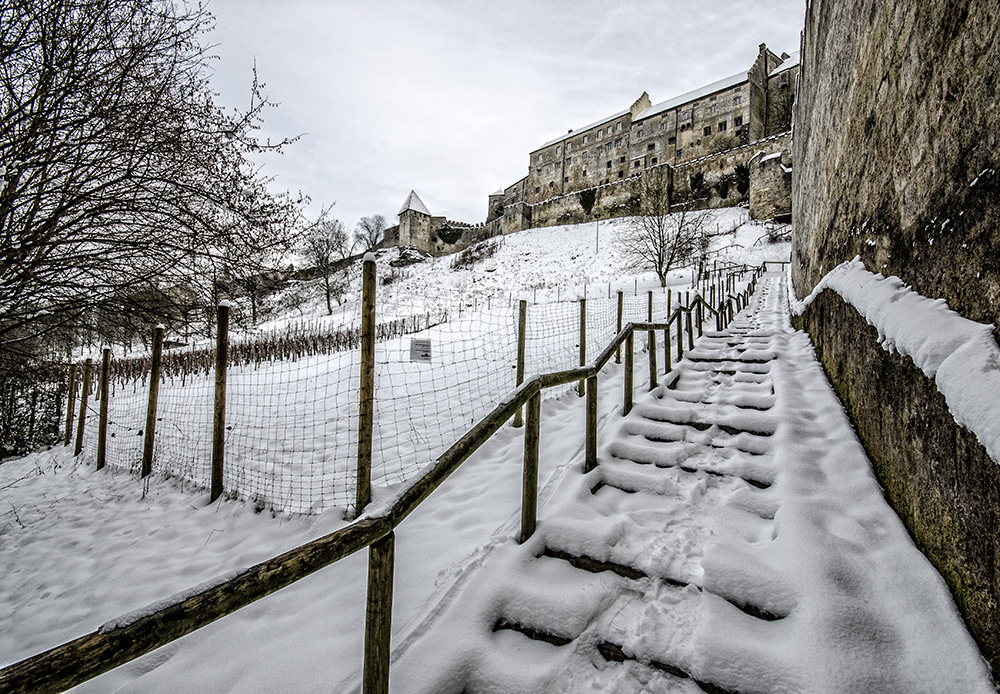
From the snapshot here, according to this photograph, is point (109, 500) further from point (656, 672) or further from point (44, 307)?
point (656, 672)

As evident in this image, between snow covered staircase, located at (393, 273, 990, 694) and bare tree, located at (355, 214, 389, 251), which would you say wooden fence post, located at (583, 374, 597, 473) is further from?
bare tree, located at (355, 214, 389, 251)

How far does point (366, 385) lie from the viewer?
3475 millimetres

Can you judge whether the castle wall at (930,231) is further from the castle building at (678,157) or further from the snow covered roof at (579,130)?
the snow covered roof at (579,130)

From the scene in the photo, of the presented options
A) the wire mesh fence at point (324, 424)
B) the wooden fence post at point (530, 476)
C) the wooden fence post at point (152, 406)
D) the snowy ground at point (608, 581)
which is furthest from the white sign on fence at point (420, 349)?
the wooden fence post at point (152, 406)

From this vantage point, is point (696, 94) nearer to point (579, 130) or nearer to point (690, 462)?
point (579, 130)

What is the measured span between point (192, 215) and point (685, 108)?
154ft

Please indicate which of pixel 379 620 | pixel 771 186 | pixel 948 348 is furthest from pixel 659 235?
pixel 379 620

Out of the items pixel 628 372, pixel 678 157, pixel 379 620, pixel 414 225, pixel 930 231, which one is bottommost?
pixel 379 620

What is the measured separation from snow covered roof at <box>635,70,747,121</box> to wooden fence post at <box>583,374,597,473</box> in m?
46.1

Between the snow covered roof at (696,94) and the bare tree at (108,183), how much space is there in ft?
149

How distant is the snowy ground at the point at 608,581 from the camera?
162 cm

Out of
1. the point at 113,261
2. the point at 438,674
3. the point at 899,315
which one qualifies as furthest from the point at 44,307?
the point at 899,315

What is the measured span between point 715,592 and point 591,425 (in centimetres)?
124

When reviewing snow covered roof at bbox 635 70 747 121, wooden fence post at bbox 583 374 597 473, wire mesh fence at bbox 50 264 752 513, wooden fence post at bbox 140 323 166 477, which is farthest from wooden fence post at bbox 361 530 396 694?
snow covered roof at bbox 635 70 747 121
